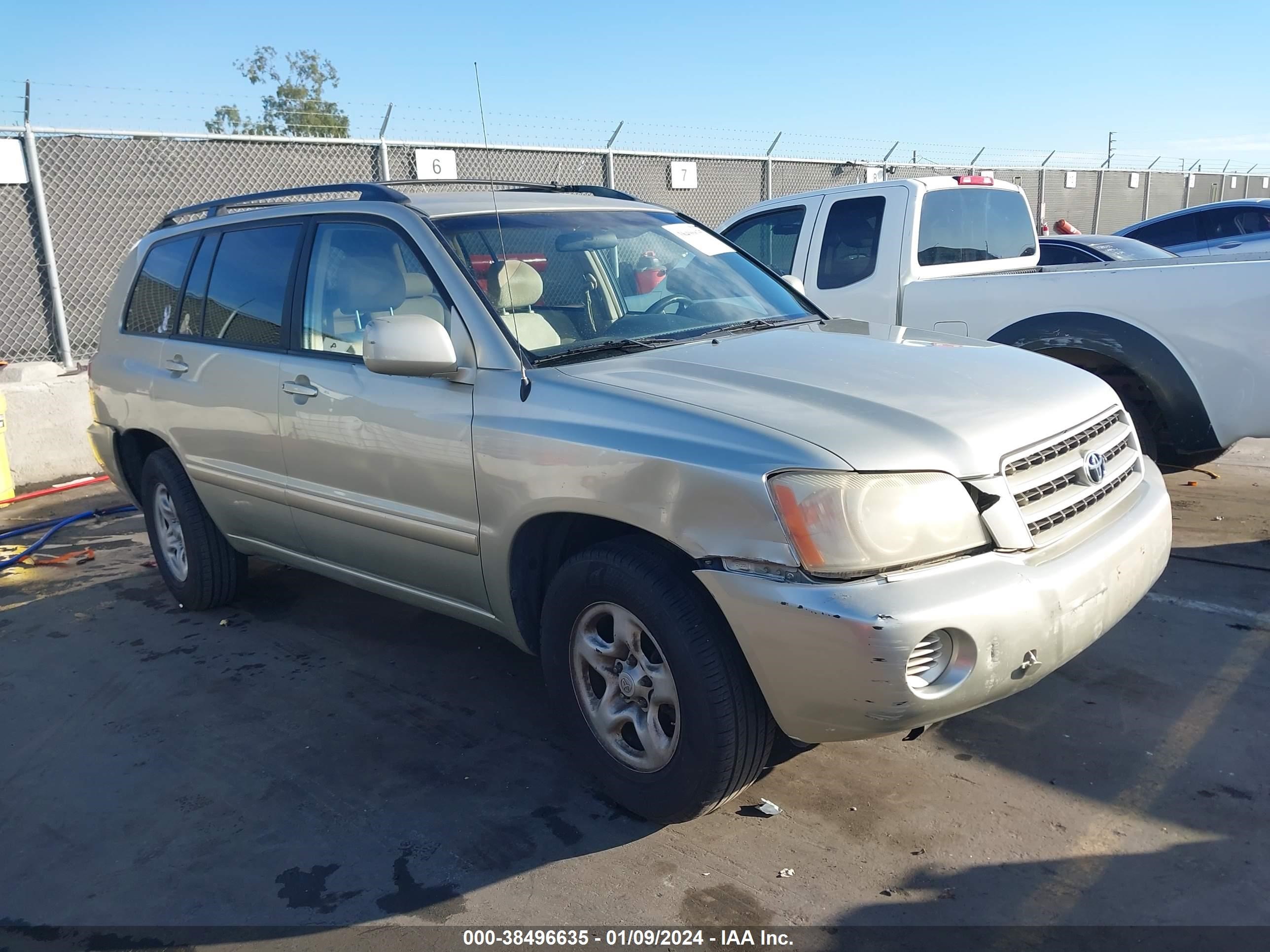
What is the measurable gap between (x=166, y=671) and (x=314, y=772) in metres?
1.36

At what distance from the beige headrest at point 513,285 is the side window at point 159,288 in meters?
2.16

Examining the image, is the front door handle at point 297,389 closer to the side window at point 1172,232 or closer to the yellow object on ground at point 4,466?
the yellow object on ground at point 4,466

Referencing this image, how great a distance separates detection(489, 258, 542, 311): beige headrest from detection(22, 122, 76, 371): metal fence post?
695 centimetres

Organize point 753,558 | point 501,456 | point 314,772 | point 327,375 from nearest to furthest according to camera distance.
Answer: point 753,558
point 501,456
point 314,772
point 327,375

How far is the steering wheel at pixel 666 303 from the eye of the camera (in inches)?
150

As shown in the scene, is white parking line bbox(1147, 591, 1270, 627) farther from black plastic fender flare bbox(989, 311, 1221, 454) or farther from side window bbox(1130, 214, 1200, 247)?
side window bbox(1130, 214, 1200, 247)

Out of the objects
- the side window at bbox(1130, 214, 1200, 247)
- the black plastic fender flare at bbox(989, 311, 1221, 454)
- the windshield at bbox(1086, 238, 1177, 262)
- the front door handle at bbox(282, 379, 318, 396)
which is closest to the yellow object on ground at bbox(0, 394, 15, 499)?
the front door handle at bbox(282, 379, 318, 396)

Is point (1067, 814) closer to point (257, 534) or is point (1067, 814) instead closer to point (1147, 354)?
point (1147, 354)

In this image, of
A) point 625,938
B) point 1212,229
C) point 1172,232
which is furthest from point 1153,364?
point 1172,232

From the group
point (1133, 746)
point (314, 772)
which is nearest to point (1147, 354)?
point (1133, 746)

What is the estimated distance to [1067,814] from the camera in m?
3.03

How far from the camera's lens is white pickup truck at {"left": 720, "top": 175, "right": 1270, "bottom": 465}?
4852 mm

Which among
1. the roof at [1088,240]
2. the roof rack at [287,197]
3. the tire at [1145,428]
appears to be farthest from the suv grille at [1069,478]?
the roof at [1088,240]

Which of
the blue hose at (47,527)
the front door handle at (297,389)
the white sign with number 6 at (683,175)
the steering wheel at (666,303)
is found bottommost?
the blue hose at (47,527)
